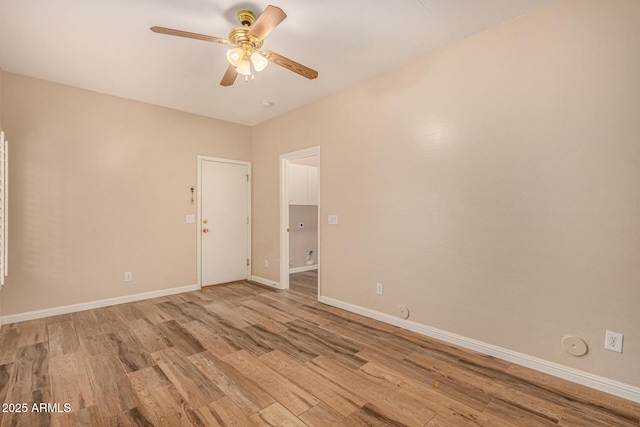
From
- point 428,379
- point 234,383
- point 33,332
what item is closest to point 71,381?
point 234,383

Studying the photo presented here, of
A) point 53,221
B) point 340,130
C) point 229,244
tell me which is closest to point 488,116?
point 340,130

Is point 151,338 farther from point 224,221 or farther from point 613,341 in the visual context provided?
point 613,341

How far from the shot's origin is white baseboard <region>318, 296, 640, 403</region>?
1.92m

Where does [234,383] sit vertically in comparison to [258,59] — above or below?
below

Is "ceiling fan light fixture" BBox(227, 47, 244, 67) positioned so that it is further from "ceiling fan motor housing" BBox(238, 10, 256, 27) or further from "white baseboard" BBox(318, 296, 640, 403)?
"white baseboard" BBox(318, 296, 640, 403)

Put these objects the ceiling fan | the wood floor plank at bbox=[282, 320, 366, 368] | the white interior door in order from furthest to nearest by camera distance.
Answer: the white interior door, the wood floor plank at bbox=[282, 320, 366, 368], the ceiling fan

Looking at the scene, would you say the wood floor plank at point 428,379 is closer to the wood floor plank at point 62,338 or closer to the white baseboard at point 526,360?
the white baseboard at point 526,360

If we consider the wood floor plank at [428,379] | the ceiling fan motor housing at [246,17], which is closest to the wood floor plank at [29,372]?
the wood floor plank at [428,379]

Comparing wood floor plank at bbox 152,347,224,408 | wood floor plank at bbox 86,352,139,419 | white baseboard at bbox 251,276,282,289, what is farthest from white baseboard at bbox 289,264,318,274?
wood floor plank at bbox 86,352,139,419

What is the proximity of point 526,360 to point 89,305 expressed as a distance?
465 cm

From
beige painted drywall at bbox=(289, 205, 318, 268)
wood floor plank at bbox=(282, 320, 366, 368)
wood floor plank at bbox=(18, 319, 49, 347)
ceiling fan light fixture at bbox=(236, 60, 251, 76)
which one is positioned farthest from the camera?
beige painted drywall at bbox=(289, 205, 318, 268)

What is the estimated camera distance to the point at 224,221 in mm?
4883

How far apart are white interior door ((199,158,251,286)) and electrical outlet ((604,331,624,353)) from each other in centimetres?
452

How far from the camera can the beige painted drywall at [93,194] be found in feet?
10.7
